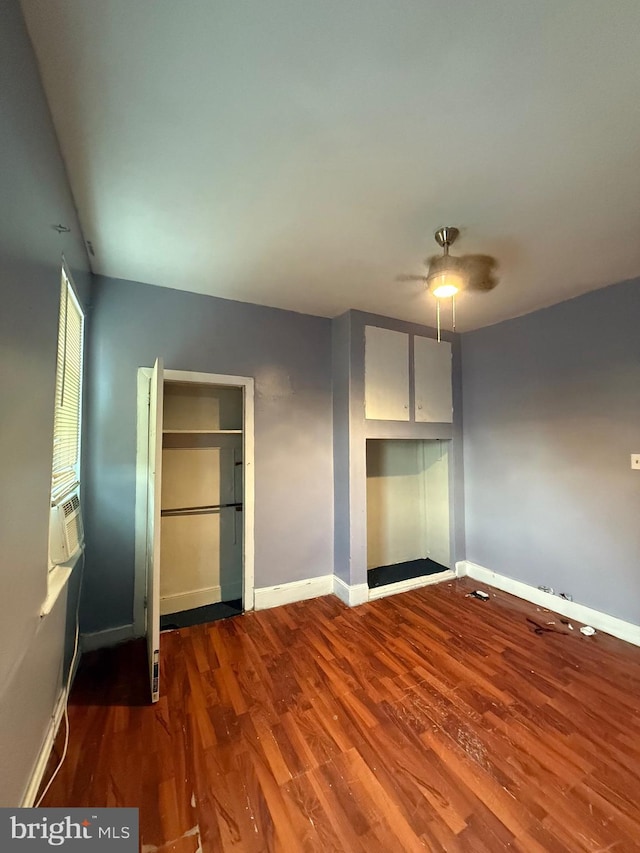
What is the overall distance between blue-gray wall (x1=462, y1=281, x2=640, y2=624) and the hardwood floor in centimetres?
59

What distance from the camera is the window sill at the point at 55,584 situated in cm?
134

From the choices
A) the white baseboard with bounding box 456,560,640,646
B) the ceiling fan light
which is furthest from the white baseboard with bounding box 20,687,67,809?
the white baseboard with bounding box 456,560,640,646

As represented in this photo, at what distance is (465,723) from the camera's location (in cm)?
166

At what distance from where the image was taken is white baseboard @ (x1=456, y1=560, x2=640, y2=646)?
2373 mm

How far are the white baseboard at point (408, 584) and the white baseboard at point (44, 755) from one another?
7.18 feet

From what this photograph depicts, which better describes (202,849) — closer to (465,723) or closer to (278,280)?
(465,723)

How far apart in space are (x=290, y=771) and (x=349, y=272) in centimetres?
273

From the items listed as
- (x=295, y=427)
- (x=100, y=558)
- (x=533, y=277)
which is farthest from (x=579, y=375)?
(x=100, y=558)

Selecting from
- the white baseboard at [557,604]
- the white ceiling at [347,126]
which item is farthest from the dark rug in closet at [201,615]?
the white ceiling at [347,126]

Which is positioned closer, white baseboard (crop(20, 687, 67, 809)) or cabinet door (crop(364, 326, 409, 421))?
white baseboard (crop(20, 687, 67, 809))

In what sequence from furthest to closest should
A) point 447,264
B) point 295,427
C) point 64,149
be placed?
point 295,427 → point 447,264 → point 64,149

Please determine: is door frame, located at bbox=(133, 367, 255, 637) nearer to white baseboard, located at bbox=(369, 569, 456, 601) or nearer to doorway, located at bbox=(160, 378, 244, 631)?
doorway, located at bbox=(160, 378, 244, 631)

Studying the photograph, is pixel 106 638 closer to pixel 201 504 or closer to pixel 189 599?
pixel 189 599

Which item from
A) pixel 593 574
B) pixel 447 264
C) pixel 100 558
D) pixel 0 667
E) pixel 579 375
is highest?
pixel 447 264
